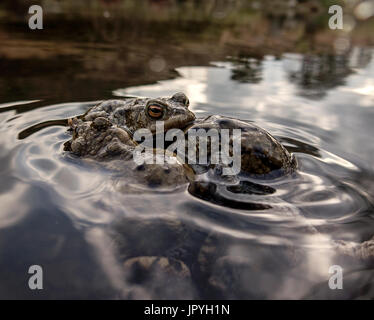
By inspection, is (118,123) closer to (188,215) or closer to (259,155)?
(259,155)

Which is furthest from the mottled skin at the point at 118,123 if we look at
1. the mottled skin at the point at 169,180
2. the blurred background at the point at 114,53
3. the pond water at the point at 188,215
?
the blurred background at the point at 114,53

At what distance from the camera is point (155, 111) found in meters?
3.76

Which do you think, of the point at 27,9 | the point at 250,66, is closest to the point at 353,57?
the point at 250,66

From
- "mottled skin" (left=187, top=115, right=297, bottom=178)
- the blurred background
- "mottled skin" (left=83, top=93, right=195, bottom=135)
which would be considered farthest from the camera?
the blurred background

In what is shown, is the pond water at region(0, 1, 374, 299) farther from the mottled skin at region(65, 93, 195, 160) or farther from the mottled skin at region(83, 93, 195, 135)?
the mottled skin at region(83, 93, 195, 135)

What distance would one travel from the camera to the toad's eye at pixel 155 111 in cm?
373

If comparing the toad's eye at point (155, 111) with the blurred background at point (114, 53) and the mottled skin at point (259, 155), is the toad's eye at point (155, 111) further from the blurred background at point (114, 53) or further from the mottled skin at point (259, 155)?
the blurred background at point (114, 53)

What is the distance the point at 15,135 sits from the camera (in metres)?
3.84

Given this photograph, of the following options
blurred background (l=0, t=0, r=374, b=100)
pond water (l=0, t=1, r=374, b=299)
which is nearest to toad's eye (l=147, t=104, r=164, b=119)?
pond water (l=0, t=1, r=374, b=299)

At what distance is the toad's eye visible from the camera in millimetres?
3727

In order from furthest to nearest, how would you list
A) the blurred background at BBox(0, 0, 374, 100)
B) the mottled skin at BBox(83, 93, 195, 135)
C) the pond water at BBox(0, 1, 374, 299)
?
the blurred background at BBox(0, 0, 374, 100) < the mottled skin at BBox(83, 93, 195, 135) < the pond water at BBox(0, 1, 374, 299)

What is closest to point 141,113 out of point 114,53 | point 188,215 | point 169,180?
point 169,180

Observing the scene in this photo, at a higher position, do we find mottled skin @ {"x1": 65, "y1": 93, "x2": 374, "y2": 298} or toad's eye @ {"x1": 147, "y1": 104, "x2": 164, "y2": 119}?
toad's eye @ {"x1": 147, "y1": 104, "x2": 164, "y2": 119}

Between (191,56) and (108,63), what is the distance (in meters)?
2.90
